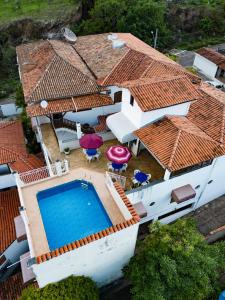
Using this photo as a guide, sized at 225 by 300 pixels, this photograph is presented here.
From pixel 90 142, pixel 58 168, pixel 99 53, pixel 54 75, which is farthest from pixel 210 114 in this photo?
pixel 99 53

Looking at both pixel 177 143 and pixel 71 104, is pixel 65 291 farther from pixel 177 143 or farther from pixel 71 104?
pixel 71 104

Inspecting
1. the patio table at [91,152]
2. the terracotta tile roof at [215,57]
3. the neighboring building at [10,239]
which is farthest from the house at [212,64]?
the neighboring building at [10,239]

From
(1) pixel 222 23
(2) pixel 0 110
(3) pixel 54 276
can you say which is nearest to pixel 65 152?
(3) pixel 54 276

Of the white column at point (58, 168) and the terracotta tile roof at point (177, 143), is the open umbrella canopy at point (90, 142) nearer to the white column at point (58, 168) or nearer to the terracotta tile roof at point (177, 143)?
the white column at point (58, 168)

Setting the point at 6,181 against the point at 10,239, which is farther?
the point at 6,181

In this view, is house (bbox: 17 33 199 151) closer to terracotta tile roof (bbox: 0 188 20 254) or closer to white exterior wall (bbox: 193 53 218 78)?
terracotta tile roof (bbox: 0 188 20 254)

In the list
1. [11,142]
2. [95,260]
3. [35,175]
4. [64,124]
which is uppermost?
[35,175]

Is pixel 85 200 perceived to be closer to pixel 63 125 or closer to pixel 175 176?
pixel 175 176
